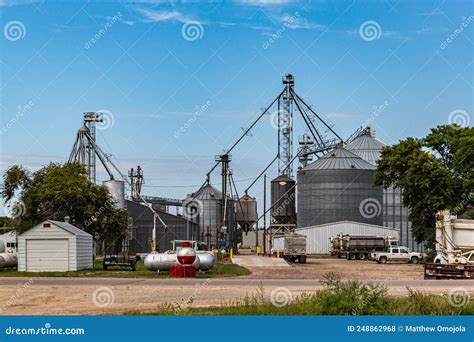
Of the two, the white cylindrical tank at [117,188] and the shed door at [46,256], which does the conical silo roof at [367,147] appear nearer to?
the white cylindrical tank at [117,188]

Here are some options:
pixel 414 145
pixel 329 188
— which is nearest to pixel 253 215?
pixel 329 188

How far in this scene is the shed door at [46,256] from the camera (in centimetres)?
4403

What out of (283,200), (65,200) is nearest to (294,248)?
(65,200)

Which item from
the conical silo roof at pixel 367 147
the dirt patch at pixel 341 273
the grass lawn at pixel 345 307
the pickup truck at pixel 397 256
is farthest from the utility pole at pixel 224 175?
the grass lawn at pixel 345 307

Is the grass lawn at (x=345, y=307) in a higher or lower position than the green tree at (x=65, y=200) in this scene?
lower

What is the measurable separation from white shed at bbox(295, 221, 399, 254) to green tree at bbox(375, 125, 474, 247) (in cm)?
1923

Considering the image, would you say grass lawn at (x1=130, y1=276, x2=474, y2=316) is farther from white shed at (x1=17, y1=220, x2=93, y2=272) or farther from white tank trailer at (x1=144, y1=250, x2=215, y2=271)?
white shed at (x1=17, y1=220, x2=93, y2=272)

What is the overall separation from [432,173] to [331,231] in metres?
28.2

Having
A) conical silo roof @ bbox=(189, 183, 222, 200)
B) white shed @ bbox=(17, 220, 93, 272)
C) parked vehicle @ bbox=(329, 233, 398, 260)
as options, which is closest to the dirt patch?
white shed @ bbox=(17, 220, 93, 272)

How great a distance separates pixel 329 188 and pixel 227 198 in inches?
719

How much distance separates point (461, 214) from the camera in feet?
201

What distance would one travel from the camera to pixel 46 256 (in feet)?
145

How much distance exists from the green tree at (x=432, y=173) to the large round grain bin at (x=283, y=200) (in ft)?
118

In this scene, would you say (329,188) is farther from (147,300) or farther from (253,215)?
(147,300)
